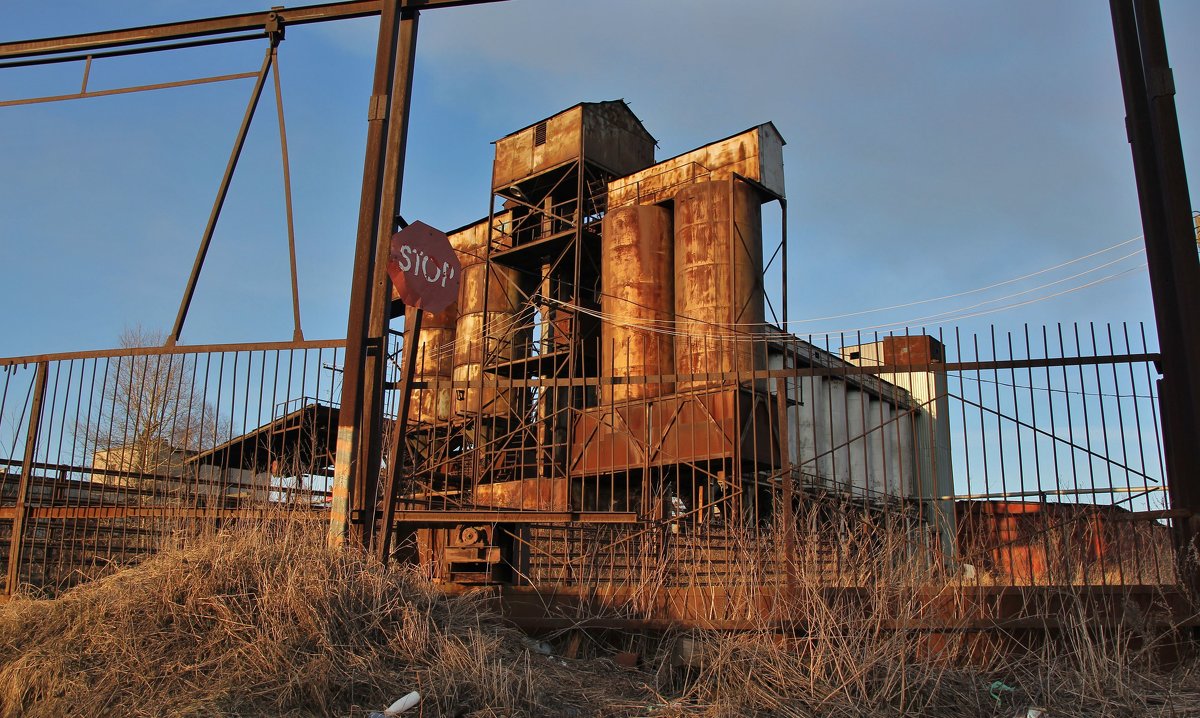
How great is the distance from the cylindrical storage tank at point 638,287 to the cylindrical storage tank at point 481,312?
15.0 ft

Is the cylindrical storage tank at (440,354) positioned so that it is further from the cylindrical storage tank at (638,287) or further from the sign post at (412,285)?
the sign post at (412,285)

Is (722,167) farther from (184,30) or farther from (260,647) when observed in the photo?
(260,647)

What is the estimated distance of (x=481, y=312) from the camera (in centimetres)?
2744

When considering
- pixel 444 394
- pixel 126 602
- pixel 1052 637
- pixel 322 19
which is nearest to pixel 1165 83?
pixel 1052 637

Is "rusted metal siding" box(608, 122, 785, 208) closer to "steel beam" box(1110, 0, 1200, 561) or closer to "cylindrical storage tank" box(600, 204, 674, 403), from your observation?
"cylindrical storage tank" box(600, 204, 674, 403)

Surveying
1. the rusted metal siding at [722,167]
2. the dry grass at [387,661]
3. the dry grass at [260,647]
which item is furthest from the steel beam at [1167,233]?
the rusted metal siding at [722,167]

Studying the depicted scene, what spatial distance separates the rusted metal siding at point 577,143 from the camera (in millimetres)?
25969

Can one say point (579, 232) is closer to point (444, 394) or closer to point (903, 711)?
point (444, 394)

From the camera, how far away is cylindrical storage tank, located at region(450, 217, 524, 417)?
26219 mm

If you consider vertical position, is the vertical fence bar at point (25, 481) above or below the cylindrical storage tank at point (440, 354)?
below

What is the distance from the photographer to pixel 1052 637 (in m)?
6.27

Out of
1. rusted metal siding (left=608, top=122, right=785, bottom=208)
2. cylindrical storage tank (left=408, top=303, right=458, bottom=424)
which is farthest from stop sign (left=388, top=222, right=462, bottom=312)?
cylindrical storage tank (left=408, top=303, right=458, bottom=424)

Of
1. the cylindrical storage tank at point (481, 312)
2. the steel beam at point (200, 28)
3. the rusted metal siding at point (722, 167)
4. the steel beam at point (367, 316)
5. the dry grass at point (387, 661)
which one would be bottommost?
the dry grass at point (387, 661)

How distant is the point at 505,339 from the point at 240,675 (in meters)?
21.4
